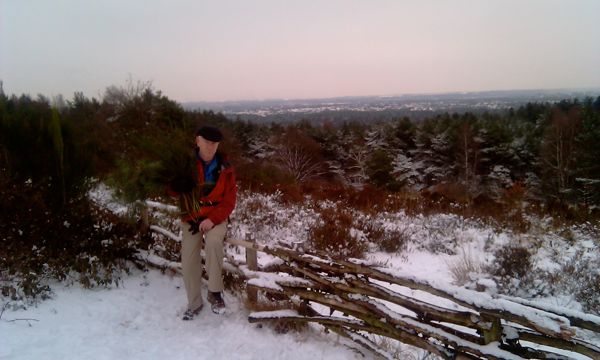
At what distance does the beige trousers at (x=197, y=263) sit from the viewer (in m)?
3.51

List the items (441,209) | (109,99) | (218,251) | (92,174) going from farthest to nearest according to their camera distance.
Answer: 1. (109,99)
2. (441,209)
3. (92,174)
4. (218,251)

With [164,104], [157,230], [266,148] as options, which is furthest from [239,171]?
[266,148]

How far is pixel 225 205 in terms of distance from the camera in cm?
350

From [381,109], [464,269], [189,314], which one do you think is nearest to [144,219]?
[189,314]

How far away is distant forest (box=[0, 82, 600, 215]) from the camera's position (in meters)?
4.20

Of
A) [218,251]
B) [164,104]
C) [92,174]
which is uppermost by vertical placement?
[164,104]

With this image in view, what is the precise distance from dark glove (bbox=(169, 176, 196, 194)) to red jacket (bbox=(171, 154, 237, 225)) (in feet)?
0.30

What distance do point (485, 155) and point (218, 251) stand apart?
36372mm

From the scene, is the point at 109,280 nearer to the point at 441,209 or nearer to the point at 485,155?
the point at 441,209

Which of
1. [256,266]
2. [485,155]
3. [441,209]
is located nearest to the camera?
[256,266]

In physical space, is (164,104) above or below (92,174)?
above

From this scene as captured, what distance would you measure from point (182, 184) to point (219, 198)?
0.37 meters

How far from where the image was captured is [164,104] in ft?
57.7

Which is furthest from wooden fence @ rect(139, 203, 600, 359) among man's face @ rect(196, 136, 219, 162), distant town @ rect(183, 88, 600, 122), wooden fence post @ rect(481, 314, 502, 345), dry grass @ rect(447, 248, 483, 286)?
distant town @ rect(183, 88, 600, 122)
